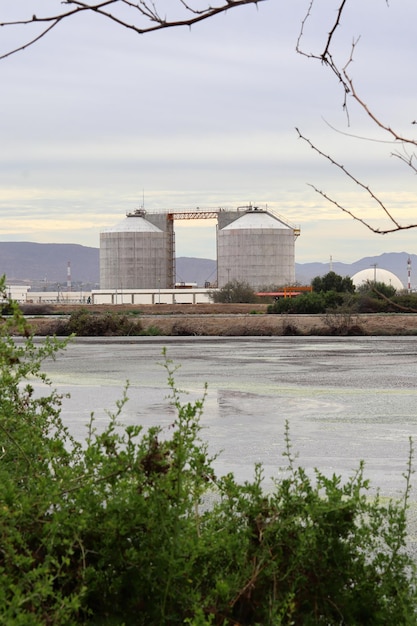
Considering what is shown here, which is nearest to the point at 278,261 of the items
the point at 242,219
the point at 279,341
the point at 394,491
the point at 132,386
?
the point at 242,219

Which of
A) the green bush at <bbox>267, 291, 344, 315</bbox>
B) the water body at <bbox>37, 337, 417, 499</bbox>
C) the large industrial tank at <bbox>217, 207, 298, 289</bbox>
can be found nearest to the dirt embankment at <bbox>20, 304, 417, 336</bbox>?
the water body at <bbox>37, 337, 417, 499</bbox>

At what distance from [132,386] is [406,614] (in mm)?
13008

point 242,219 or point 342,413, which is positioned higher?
point 242,219

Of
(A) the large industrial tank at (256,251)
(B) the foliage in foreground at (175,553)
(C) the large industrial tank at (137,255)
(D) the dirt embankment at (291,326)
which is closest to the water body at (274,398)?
(B) the foliage in foreground at (175,553)

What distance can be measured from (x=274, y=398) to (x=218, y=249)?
96.7 m

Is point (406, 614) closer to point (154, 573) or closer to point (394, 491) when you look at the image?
point (154, 573)

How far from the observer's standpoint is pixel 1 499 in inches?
134

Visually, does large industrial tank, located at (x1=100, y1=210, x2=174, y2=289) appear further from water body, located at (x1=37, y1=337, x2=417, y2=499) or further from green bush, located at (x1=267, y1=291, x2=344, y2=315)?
water body, located at (x1=37, y1=337, x2=417, y2=499)

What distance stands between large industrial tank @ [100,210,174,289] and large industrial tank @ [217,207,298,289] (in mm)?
6540

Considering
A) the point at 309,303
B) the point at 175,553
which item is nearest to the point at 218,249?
the point at 309,303

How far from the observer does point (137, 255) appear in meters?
111

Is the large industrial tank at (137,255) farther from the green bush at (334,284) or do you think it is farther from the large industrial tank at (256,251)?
the green bush at (334,284)

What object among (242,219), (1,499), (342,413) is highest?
(242,219)

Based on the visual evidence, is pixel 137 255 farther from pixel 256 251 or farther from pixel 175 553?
pixel 175 553
